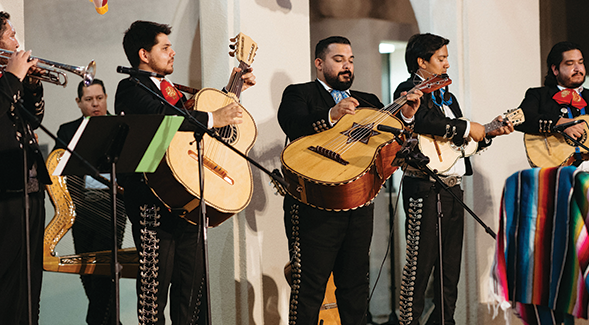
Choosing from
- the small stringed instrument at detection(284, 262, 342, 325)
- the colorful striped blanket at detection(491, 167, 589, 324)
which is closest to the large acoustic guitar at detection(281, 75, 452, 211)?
the small stringed instrument at detection(284, 262, 342, 325)

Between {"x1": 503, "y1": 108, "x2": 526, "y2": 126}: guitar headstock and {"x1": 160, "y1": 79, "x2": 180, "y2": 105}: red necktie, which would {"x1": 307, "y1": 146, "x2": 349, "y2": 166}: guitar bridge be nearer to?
{"x1": 160, "y1": 79, "x2": 180, "y2": 105}: red necktie

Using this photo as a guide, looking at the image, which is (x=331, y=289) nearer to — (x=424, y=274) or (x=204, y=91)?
(x=424, y=274)

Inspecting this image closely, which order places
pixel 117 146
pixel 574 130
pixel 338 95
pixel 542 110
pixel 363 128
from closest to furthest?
pixel 117 146, pixel 363 128, pixel 338 95, pixel 574 130, pixel 542 110

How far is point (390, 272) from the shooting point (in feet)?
17.5

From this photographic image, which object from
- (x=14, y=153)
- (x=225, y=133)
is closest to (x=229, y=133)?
(x=225, y=133)

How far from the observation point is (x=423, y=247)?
12.0 feet

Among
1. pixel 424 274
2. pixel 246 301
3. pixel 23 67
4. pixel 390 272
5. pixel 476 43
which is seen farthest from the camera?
pixel 390 272

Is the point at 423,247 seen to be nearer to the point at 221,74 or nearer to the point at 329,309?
the point at 329,309

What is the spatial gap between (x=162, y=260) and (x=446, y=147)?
6.21 feet

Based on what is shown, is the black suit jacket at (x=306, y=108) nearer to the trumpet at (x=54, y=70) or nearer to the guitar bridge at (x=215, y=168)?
the guitar bridge at (x=215, y=168)

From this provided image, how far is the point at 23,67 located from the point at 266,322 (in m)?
2.34

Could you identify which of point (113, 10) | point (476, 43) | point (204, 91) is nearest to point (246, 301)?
point (204, 91)

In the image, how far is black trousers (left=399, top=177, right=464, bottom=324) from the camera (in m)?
3.65

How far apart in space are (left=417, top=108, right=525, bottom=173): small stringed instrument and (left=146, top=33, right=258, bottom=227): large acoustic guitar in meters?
1.10
